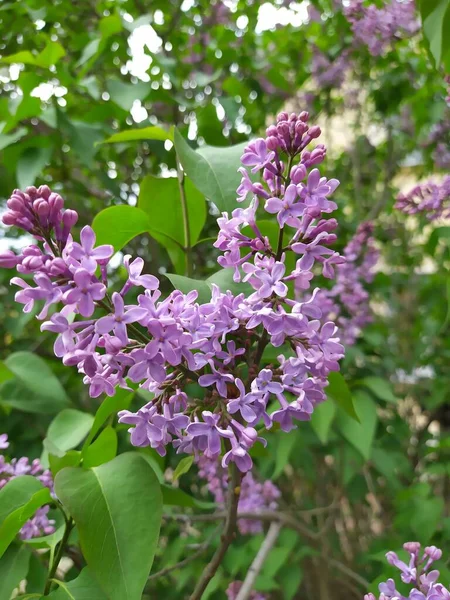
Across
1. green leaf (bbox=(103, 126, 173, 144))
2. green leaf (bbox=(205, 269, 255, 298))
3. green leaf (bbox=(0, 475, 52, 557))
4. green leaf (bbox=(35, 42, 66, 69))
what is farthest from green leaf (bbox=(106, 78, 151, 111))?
green leaf (bbox=(0, 475, 52, 557))

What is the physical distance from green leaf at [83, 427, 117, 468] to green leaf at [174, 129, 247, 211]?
329mm

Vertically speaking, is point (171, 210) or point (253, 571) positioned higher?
point (171, 210)

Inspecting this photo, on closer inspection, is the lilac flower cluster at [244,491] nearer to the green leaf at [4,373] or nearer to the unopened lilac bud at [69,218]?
the green leaf at [4,373]

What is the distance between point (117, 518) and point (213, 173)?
0.42 m

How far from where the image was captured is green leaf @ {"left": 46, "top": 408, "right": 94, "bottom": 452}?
35.6 inches

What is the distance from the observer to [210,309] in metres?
0.56

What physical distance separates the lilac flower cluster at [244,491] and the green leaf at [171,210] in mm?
609

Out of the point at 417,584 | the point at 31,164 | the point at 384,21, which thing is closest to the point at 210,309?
the point at 417,584

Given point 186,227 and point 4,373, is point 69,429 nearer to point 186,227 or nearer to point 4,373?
point 4,373

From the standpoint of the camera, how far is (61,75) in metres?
1.30

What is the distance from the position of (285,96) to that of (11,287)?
3.93ft

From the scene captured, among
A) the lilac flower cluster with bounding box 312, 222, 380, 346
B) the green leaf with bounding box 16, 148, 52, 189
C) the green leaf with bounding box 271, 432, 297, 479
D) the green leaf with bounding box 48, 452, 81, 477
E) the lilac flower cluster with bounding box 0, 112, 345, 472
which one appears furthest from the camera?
the lilac flower cluster with bounding box 312, 222, 380, 346

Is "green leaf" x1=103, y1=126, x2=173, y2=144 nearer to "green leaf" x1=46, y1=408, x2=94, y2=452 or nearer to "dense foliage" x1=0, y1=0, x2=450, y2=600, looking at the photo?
"dense foliage" x1=0, y1=0, x2=450, y2=600

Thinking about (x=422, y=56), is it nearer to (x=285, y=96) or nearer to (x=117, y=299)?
(x=285, y=96)
